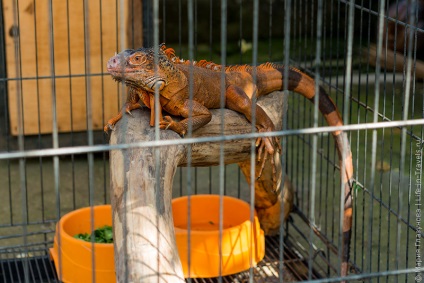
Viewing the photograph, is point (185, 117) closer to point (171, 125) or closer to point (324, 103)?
point (171, 125)

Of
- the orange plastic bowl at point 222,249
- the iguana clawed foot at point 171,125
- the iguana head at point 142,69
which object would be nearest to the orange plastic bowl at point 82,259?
the orange plastic bowl at point 222,249

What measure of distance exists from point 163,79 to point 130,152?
41 cm

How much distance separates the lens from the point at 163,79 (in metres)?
3.31

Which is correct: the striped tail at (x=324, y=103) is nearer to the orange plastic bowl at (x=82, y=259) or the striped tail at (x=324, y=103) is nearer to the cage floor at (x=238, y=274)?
the cage floor at (x=238, y=274)

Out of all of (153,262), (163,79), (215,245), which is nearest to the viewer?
(153,262)

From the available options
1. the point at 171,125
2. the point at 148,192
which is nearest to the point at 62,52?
the point at 171,125

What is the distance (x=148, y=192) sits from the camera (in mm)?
2912

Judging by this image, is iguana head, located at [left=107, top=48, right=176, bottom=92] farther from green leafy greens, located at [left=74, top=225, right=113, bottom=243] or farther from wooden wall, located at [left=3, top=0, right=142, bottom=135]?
wooden wall, located at [left=3, top=0, right=142, bottom=135]

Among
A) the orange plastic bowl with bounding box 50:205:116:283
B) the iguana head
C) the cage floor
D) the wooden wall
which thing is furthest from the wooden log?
the wooden wall

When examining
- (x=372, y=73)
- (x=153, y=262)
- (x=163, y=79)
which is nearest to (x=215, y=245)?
(x=163, y=79)

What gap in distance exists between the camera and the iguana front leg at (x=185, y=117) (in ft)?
10.6

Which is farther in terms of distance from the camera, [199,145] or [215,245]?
[215,245]

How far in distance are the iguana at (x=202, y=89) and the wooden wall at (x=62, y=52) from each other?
161 centimetres

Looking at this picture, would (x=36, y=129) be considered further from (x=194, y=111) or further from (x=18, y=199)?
(x=194, y=111)
